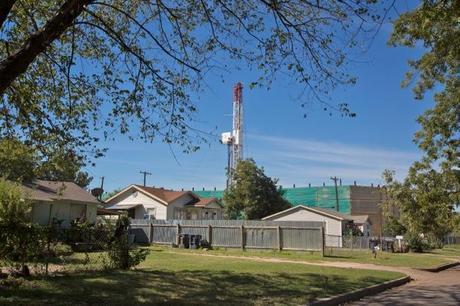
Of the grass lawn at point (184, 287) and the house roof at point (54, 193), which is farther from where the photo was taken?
the house roof at point (54, 193)

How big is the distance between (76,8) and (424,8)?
21.8 ft

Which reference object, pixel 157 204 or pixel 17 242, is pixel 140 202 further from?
pixel 17 242

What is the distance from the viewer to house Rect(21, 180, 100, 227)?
3147 cm

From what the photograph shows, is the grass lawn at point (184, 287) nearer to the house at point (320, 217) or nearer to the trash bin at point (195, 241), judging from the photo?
the trash bin at point (195, 241)

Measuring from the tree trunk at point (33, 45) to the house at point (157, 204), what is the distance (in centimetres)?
4192

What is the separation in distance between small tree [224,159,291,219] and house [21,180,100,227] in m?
24.8

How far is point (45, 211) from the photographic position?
32.3m

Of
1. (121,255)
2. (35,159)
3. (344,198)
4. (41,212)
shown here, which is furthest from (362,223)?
(35,159)

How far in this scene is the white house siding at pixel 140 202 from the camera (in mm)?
51938

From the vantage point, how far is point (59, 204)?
109 feet

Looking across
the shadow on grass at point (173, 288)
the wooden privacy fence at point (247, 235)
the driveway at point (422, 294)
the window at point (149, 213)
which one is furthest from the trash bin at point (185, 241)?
the window at point (149, 213)

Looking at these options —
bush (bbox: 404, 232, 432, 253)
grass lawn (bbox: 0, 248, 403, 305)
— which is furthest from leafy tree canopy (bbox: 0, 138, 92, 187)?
bush (bbox: 404, 232, 432, 253)

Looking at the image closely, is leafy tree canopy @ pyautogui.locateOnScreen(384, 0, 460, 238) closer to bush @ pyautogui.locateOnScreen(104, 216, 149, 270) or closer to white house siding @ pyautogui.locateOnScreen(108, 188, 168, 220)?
bush @ pyautogui.locateOnScreen(104, 216, 149, 270)

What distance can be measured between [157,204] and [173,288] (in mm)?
40800
